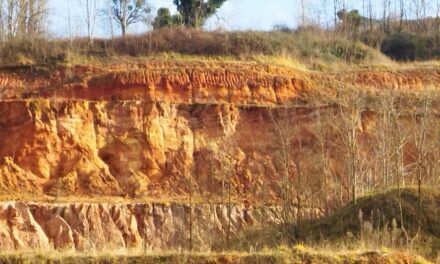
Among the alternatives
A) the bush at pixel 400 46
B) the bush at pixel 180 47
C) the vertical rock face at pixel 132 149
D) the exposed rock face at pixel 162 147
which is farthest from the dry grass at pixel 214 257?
the bush at pixel 400 46

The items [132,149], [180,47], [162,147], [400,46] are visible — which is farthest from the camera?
[400,46]

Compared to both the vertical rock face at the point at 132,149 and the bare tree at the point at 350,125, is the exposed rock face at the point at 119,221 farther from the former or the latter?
the bare tree at the point at 350,125

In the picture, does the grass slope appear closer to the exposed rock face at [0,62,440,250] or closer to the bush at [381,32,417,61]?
the exposed rock face at [0,62,440,250]

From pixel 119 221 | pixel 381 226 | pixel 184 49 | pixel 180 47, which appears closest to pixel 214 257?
pixel 381 226

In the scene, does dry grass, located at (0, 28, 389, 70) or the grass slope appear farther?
dry grass, located at (0, 28, 389, 70)

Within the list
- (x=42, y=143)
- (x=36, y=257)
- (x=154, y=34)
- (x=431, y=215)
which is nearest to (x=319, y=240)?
(x=431, y=215)

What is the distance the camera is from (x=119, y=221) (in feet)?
103

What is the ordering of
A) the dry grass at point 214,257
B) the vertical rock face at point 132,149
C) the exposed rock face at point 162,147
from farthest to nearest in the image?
the vertical rock face at point 132,149
the exposed rock face at point 162,147
the dry grass at point 214,257

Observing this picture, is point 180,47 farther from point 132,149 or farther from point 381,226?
point 381,226

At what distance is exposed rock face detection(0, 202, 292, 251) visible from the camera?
29.5 m

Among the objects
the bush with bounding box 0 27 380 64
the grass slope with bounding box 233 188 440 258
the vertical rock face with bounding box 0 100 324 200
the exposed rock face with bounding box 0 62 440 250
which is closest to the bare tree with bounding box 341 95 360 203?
the exposed rock face with bounding box 0 62 440 250

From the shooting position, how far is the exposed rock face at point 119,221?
29.5m

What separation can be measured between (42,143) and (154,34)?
510 inches

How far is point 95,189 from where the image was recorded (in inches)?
1334
